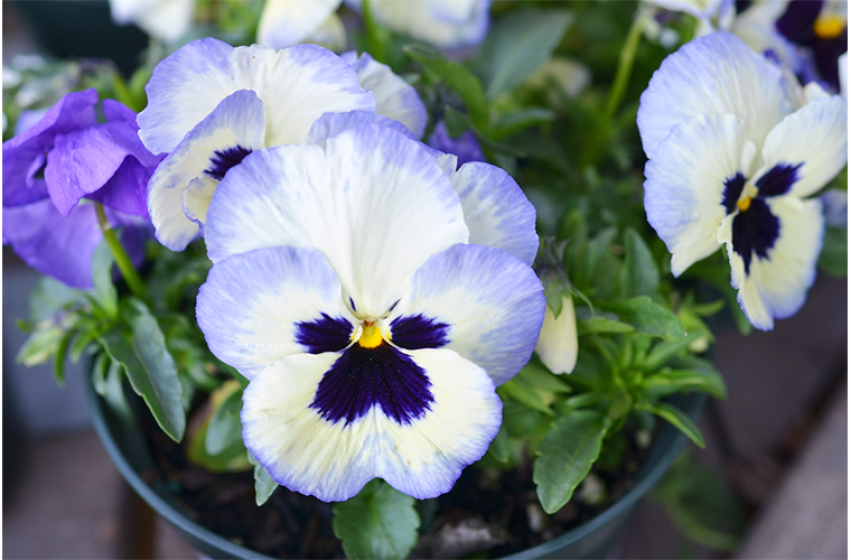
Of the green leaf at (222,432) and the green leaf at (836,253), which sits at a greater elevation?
the green leaf at (836,253)

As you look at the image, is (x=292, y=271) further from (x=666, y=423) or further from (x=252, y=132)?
(x=666, y=423)

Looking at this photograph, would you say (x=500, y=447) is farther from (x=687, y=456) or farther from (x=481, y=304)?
(x=687, y=456)

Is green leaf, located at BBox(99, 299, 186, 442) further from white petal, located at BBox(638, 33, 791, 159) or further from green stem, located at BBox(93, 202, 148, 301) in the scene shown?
white petal, located at BBox(638, 33, 791, 159)

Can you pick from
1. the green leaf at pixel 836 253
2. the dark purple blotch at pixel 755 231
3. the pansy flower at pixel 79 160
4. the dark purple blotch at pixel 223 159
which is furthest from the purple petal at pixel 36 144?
the green leaf at pixel 836 253

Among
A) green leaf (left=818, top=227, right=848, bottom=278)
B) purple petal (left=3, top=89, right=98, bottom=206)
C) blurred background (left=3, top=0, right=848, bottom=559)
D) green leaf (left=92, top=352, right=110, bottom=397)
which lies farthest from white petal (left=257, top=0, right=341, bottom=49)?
green leaf (left=818, top=227, right=848, bottom=278)

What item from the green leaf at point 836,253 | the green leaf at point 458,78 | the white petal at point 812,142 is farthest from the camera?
the green leaf at point 836,253

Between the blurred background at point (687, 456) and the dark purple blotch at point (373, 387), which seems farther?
the blurred background at point (687, 456)

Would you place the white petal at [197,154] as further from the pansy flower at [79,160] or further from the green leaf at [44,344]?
the green leaf at [44,344]

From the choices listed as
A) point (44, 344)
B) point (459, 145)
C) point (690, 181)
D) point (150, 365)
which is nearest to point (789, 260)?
point (690, 181)
